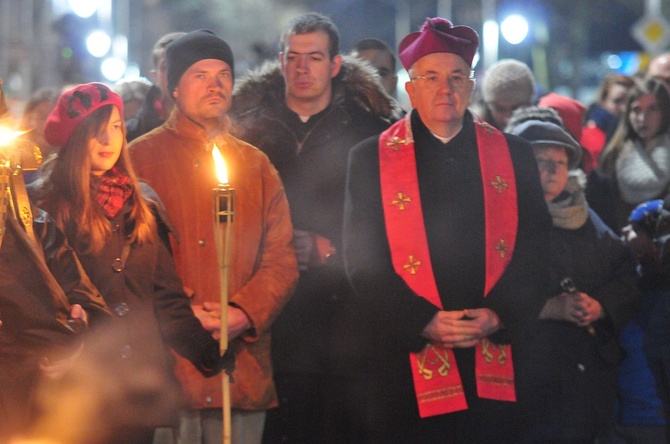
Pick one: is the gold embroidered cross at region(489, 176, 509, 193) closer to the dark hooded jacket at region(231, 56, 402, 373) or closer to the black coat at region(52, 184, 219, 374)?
the dark hooded jacket at region(231, 56, 402, 373)

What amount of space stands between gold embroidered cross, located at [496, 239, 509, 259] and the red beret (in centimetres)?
82

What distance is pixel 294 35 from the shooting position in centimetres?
722

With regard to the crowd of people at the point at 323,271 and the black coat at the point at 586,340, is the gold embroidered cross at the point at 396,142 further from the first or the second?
the black coat at the point at 586,340

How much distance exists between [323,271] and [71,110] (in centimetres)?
159

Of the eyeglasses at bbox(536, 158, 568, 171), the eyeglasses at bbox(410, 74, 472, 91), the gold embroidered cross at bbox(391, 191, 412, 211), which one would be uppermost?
the eyeglasses at bbox(410, 74, 472, 91)

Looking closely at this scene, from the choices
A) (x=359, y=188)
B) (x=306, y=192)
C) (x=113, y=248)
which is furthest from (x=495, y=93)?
(x=113, y=248)

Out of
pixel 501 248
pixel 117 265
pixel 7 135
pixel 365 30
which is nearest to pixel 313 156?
pixel 501 248

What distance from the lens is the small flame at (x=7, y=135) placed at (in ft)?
17.2

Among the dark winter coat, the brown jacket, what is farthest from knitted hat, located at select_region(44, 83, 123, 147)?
the dark winter coat

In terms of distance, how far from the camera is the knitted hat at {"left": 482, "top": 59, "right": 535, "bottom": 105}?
28.5 feet

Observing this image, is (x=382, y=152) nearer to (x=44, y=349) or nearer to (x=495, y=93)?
(x=44, y=349)

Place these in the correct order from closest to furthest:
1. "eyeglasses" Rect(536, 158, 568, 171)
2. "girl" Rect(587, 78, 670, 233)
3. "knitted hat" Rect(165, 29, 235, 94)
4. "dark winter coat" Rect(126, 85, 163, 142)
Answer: "knitted hat" Rect(165, 29, 235, 94), "eyeglasses" Rect(536, 158, 568, 171), "dark winter coat" Rect(126, 85, 163, 142), "girl" Rect(587, 78, 670, 233)

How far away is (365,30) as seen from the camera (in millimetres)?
66938

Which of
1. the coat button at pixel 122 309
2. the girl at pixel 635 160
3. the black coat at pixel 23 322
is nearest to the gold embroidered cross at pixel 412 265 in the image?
the coat button at pixel 122 309
